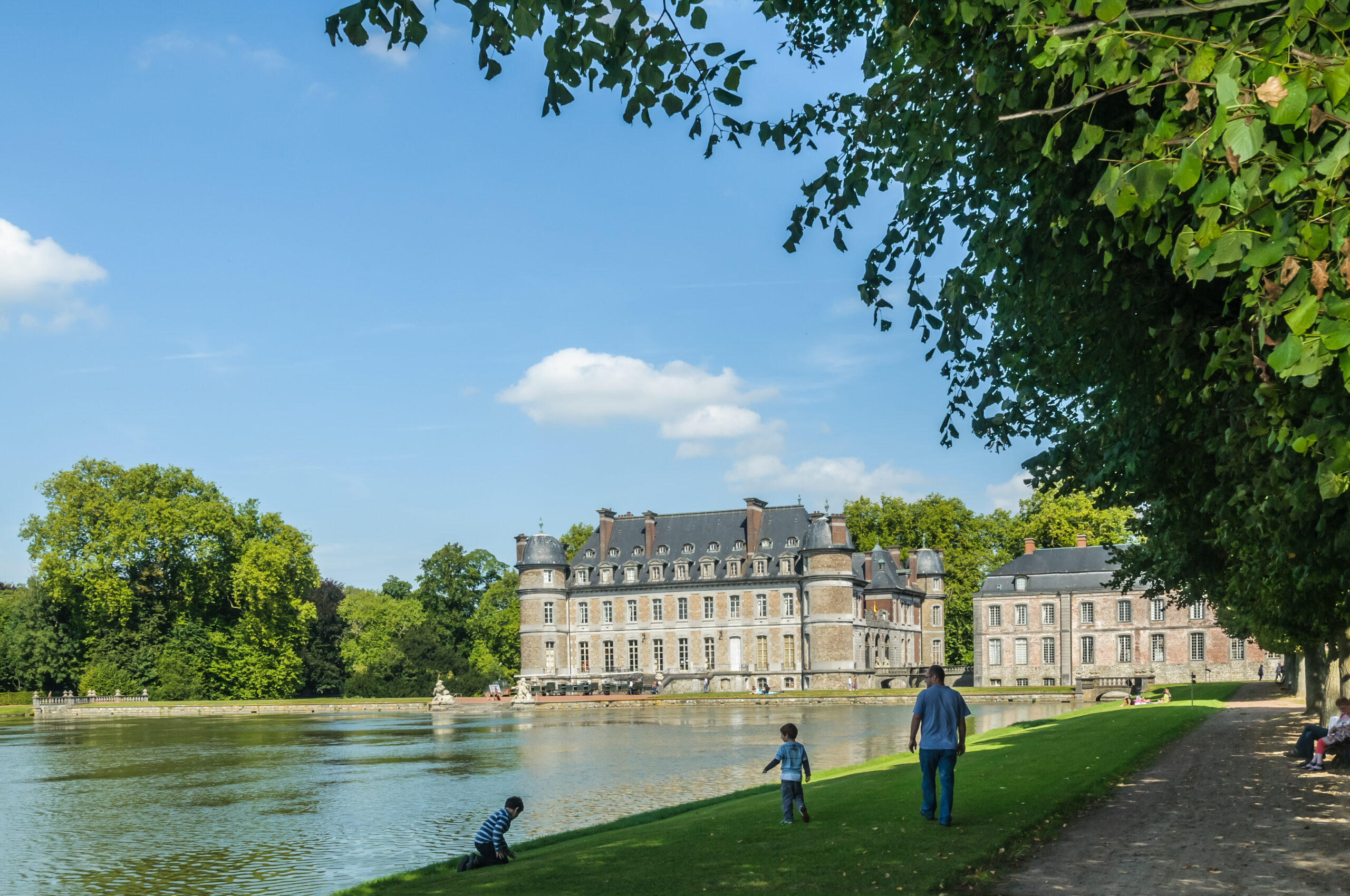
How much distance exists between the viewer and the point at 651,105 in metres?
6.23

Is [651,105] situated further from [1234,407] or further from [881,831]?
[881,831]

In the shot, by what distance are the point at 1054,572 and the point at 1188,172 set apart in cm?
7141

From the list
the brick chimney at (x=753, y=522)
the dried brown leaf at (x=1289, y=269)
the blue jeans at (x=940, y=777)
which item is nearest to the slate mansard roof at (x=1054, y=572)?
the brick chimney at (x=753, y=522)

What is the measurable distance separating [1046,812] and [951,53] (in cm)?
→ 796

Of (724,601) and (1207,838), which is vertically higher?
(1207,838)

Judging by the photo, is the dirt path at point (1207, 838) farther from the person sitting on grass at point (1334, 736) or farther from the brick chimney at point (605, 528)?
the brick chimney at point (605, 528)

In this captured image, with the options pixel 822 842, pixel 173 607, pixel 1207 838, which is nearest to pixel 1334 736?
pixel 1207 838

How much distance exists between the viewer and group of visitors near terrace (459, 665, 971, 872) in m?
11.1

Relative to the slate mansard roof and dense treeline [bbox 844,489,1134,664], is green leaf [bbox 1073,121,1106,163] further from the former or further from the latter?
dense treeline [bbox 844,489,1134,664]

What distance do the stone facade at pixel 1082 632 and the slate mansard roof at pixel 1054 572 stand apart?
44mm

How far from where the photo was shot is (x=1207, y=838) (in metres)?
10.4

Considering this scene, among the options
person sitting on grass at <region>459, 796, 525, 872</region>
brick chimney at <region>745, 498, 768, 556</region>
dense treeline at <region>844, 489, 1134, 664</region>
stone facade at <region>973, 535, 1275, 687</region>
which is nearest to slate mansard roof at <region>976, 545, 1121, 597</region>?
stone facade at <region>973, 535, 1275, 687</region>

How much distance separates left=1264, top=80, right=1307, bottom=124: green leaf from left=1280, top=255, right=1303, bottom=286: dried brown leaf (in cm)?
66

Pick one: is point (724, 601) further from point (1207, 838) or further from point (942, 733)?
point (1207, 838)
